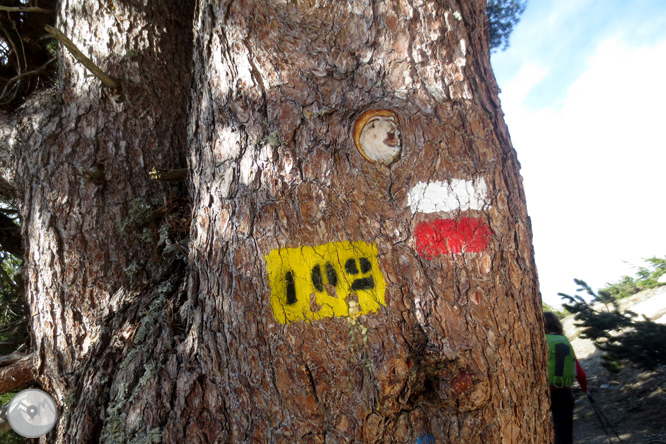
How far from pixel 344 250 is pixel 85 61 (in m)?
1.66

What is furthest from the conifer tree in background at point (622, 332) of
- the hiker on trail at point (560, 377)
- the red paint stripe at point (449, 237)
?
the red paint stripe at point (449, 237)

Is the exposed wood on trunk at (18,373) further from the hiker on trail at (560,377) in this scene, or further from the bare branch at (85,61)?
the hiker on trail at (560,377)

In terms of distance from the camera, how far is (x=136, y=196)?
2.31m

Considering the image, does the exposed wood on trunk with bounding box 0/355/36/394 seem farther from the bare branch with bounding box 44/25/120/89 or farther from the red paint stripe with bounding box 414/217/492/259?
the red paint stripe with bounding box 414/217/492/259

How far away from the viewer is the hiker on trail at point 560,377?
396cm

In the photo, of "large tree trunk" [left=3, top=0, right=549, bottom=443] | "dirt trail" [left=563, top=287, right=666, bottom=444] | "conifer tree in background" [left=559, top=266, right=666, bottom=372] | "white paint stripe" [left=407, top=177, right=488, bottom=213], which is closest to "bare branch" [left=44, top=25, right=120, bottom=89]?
"large tree trunk" [left=3, top=0, right=549, bottom=443]

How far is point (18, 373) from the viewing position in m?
2.33

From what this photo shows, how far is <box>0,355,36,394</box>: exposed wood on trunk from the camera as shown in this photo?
231cm

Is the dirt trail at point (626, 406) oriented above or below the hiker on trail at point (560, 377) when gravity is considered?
below

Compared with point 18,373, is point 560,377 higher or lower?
lower

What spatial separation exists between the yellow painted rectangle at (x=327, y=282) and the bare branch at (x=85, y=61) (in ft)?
4.96

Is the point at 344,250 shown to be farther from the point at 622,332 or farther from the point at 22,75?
the point at 622,332

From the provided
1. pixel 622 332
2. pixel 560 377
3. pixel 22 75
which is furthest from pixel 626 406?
pixel 22 75

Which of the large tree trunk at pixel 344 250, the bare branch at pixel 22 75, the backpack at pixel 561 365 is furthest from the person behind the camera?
the backpack at pixel 561 365
